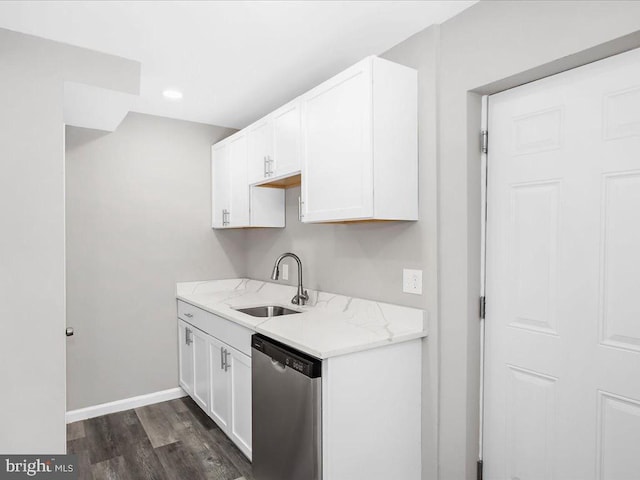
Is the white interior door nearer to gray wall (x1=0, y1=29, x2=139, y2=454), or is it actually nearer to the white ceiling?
the white ceiling

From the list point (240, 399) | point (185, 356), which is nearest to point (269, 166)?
point (240, 399)

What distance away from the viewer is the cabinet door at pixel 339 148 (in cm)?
182

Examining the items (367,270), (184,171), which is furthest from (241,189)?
(367,270)

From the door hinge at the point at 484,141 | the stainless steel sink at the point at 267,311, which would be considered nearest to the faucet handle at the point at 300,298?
the stainless steel sink at the point at 267,311

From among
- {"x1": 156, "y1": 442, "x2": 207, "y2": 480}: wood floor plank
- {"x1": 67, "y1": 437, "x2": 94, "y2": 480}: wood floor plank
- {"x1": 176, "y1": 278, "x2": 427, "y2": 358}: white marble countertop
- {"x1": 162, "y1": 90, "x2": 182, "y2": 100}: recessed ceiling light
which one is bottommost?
{"x1": 67, "y1": 437, "x2": 94, "y2": 480}: wood floor plank

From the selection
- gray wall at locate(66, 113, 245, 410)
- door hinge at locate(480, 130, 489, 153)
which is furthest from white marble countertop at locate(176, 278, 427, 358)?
door hinge at locate(480, 130, 489, 153)

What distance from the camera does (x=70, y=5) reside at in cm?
174

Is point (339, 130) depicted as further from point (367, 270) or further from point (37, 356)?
point (37, 356)

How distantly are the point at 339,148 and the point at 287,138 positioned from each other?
0.61 metres

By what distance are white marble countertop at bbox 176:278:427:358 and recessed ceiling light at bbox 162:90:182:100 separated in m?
1.51

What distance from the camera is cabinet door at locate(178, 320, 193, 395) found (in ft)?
10.1

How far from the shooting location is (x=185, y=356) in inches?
126

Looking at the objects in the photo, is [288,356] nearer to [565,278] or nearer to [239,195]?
[565,278]

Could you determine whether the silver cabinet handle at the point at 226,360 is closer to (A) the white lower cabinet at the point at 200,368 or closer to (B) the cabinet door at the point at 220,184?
(A) the white lower cabinet at the point at 200,368
